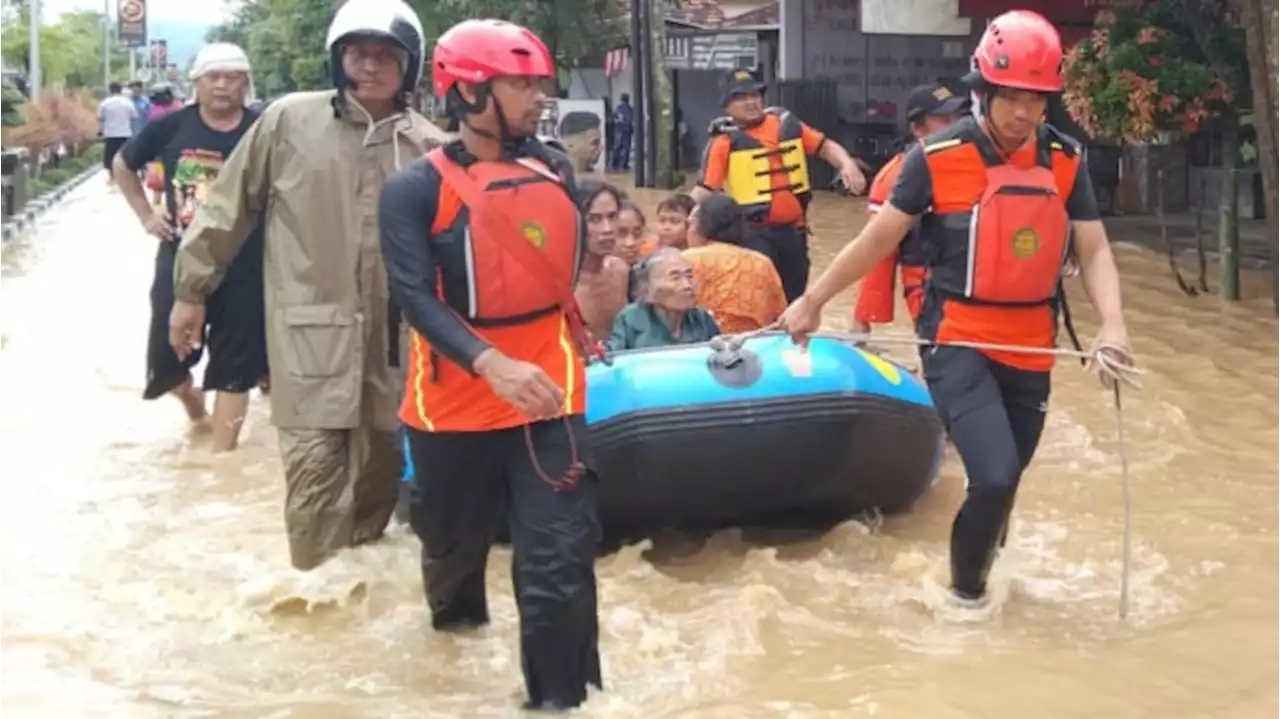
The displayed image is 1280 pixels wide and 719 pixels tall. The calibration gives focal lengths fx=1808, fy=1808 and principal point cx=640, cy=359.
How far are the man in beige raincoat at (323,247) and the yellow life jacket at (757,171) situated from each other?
322cm

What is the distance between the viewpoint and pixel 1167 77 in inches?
454

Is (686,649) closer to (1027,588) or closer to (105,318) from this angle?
(1027,588)

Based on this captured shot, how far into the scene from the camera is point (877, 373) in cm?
642

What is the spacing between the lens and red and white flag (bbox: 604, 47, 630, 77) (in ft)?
106

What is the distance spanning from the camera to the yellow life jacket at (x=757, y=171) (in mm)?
8703

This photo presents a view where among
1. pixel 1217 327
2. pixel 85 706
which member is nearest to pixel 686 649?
pixel 85 706

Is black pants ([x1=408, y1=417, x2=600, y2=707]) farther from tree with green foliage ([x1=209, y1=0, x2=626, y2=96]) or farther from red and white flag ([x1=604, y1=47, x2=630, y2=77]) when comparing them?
red and white flag ([x1=604, y1=47, x2=630, y2=77])

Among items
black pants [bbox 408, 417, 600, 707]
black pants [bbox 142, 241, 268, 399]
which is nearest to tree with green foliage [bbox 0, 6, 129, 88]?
black pants [bbox 142, 241, 268, 399]

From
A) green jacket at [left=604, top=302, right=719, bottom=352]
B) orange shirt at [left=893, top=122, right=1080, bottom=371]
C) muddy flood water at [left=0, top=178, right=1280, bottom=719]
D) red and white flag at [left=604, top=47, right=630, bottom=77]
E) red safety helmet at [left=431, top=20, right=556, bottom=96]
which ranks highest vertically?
red and white flag at [left=604, top=47, right=630, bottom=77]

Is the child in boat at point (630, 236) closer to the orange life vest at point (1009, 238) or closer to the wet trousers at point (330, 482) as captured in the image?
the wet trousers at point (330, 482)

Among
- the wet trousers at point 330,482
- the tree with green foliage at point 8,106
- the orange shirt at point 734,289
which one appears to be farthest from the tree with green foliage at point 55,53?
the wet trousers at point 330,482

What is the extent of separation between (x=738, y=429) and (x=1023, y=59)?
1728 millimetres

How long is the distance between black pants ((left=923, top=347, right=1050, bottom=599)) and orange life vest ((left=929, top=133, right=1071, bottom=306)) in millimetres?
212

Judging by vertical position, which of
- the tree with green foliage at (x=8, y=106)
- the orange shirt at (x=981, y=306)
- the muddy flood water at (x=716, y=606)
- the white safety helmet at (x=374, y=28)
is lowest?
the muddy flood water at (x=716, y=606)
